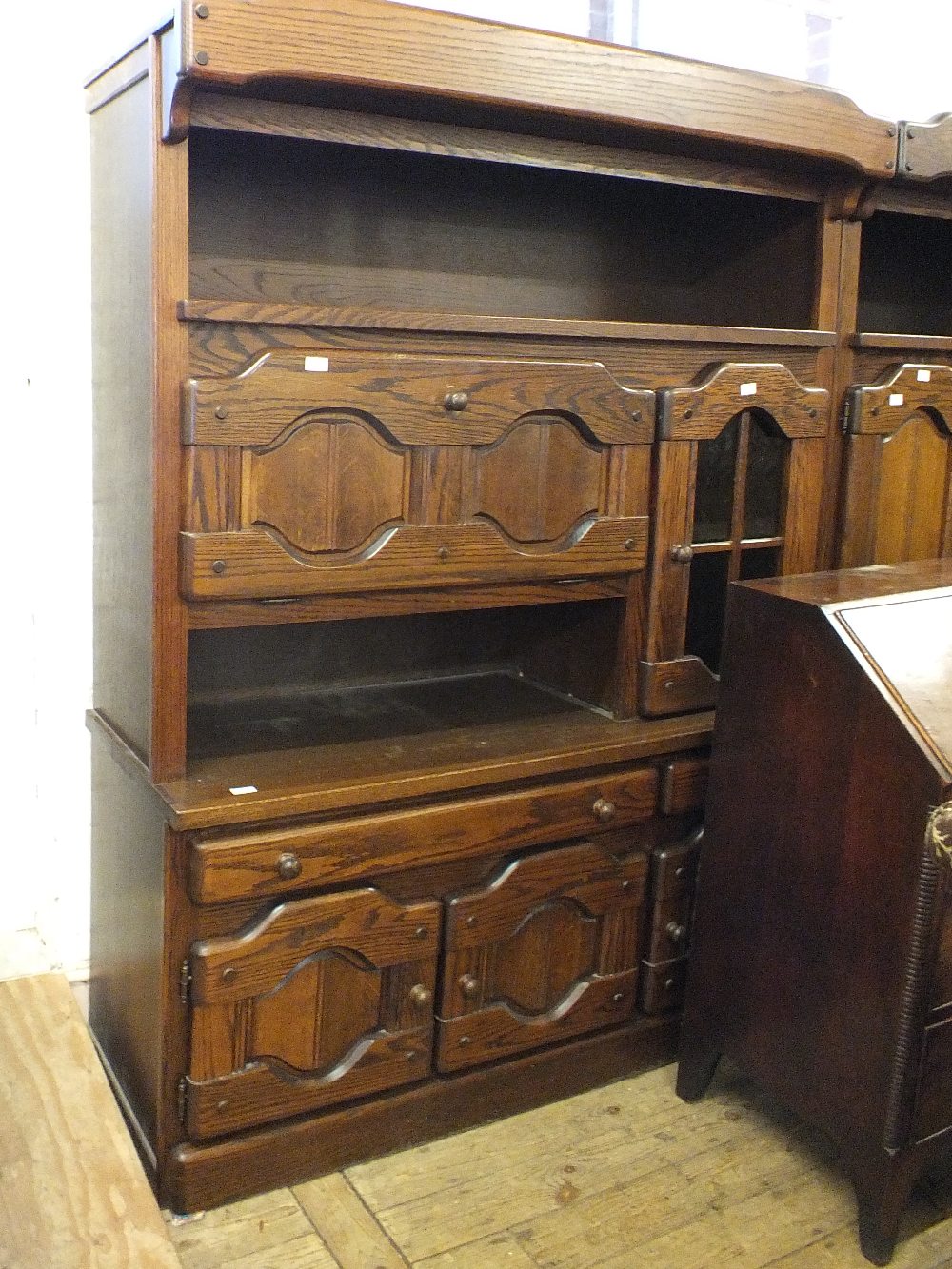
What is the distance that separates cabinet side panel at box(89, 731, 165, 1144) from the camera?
1988 millimetres

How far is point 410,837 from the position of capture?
6.77 feet

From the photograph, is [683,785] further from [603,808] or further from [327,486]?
[327,486]

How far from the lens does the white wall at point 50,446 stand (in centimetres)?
213

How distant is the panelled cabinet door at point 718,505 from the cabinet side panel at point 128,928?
0.95 m

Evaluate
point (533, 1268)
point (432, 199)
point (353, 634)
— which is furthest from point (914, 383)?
point (533, 1268)

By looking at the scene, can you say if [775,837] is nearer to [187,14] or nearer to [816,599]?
[816,599]

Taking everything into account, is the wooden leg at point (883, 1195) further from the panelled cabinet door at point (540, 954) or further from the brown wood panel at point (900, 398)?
the brown wood panel at point (900, 398)

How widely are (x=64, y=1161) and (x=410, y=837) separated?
69 centimetres

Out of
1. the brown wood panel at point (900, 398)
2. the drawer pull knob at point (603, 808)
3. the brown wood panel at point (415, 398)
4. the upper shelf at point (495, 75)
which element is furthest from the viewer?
the brown wood panel at point (900, 398)

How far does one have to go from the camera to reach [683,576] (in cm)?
237

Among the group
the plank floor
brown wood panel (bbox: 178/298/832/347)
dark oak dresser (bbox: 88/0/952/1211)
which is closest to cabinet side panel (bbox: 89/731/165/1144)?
dark oak dresser (bbox: 88/0/952/1211)

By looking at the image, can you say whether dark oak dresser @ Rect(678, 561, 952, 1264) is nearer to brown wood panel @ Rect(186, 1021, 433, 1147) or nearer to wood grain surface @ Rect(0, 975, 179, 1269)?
brown wood panel @ Rect(186, 1021, 433, 1147)

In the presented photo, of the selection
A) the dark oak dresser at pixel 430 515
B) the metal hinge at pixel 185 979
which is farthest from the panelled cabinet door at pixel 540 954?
the metal hinge at pixel 185 979

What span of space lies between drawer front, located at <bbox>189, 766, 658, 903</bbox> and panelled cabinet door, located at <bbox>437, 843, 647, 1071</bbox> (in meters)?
0.07
